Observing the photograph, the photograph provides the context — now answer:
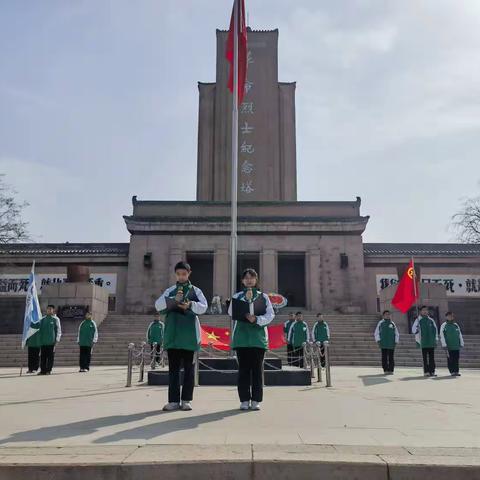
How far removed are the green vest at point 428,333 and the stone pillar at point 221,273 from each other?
45.3 ft

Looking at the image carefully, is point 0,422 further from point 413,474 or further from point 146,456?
point 413,474

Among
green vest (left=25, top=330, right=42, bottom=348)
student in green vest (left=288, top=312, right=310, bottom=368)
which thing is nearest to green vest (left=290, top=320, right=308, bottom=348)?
student in green vest (left=288, top=312, right=310, bottom=368)

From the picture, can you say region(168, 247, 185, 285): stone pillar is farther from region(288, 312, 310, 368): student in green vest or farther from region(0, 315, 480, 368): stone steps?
region(288, 312, 310, 368): student in green vest

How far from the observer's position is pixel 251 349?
222 inches

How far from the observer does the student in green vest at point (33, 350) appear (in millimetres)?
12252

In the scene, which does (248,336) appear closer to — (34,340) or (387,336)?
(387,336)

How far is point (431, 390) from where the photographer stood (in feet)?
27.2

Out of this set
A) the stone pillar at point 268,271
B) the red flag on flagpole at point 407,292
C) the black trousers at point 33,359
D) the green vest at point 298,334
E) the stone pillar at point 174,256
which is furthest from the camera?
the stone pillar at point 174,256

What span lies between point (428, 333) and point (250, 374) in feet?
25.0

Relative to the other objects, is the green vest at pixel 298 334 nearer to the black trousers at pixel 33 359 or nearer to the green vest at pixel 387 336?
the green vest at pixel 387 336

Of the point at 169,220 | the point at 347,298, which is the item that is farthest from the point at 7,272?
the point at 347,298

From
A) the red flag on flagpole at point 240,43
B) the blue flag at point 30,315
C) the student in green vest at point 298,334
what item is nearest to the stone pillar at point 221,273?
the student in green vest at point 298,334

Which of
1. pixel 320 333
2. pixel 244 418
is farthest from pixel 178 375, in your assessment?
pixel 320 333

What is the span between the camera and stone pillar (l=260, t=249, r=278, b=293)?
25406 millimetres
